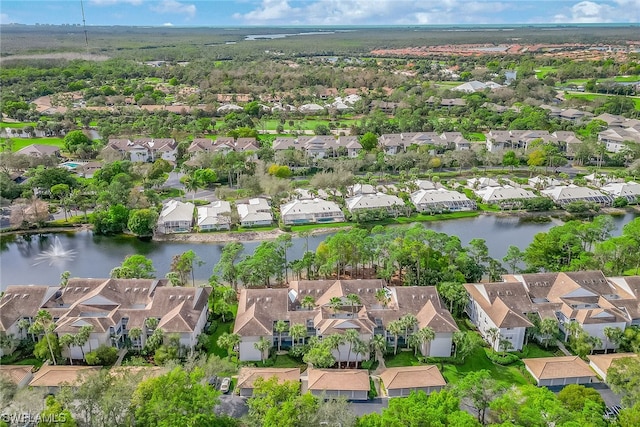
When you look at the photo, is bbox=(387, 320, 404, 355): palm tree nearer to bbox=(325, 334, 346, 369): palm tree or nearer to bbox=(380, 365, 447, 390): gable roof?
bbox=(380, 365, 447, 390): gable roof

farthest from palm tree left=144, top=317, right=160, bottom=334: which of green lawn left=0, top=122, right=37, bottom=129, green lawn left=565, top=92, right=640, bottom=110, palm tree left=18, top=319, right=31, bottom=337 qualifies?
green lawn left=565, top=92, right=640, bottom=110

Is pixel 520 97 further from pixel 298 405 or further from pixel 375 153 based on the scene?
pixel 298 405

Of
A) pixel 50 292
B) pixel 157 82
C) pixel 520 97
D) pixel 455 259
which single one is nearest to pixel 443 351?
pixel 455 259

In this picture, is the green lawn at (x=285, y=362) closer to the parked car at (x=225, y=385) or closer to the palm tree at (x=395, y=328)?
the parked car at (x=225, y=385)

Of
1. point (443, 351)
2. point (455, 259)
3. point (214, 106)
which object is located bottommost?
point (443, 351)

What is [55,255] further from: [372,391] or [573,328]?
[573,328]
